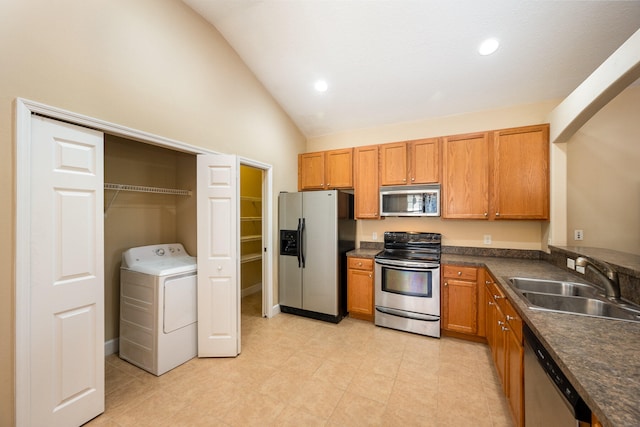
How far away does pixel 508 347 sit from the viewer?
6.04 feet

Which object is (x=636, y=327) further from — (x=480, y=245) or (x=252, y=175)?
(x=252, y=175)

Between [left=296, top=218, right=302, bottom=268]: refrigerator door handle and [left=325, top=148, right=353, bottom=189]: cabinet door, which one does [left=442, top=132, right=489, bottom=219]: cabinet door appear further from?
[left=296, top=218, right=302, bottom=268]: refrigerator door handle

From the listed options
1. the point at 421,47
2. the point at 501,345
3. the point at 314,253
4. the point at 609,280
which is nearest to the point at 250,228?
the point at 314,253

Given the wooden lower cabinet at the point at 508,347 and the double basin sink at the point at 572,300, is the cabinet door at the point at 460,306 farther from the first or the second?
the double basin sink at the point at 572,300

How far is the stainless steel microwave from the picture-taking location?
3307 mm

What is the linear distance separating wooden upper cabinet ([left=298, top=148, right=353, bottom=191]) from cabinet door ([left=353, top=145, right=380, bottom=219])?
0.38 ft

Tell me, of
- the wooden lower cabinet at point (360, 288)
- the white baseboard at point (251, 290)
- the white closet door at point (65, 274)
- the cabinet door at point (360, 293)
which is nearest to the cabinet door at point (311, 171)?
the wooden lower cabinet at point (360, 288)

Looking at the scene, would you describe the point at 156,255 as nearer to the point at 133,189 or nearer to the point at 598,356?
the point at 133,189

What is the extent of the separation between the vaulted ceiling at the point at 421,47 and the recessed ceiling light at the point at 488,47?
4cm

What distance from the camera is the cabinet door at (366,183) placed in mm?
3682

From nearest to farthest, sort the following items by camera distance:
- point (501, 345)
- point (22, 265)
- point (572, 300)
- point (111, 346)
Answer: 1. point (22, 265)
2. point (572, 300)
3. point (501, 345)
4. point (111, 346)

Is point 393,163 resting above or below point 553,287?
above

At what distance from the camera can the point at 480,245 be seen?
3.40m

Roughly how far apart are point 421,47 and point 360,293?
9.89 feet
